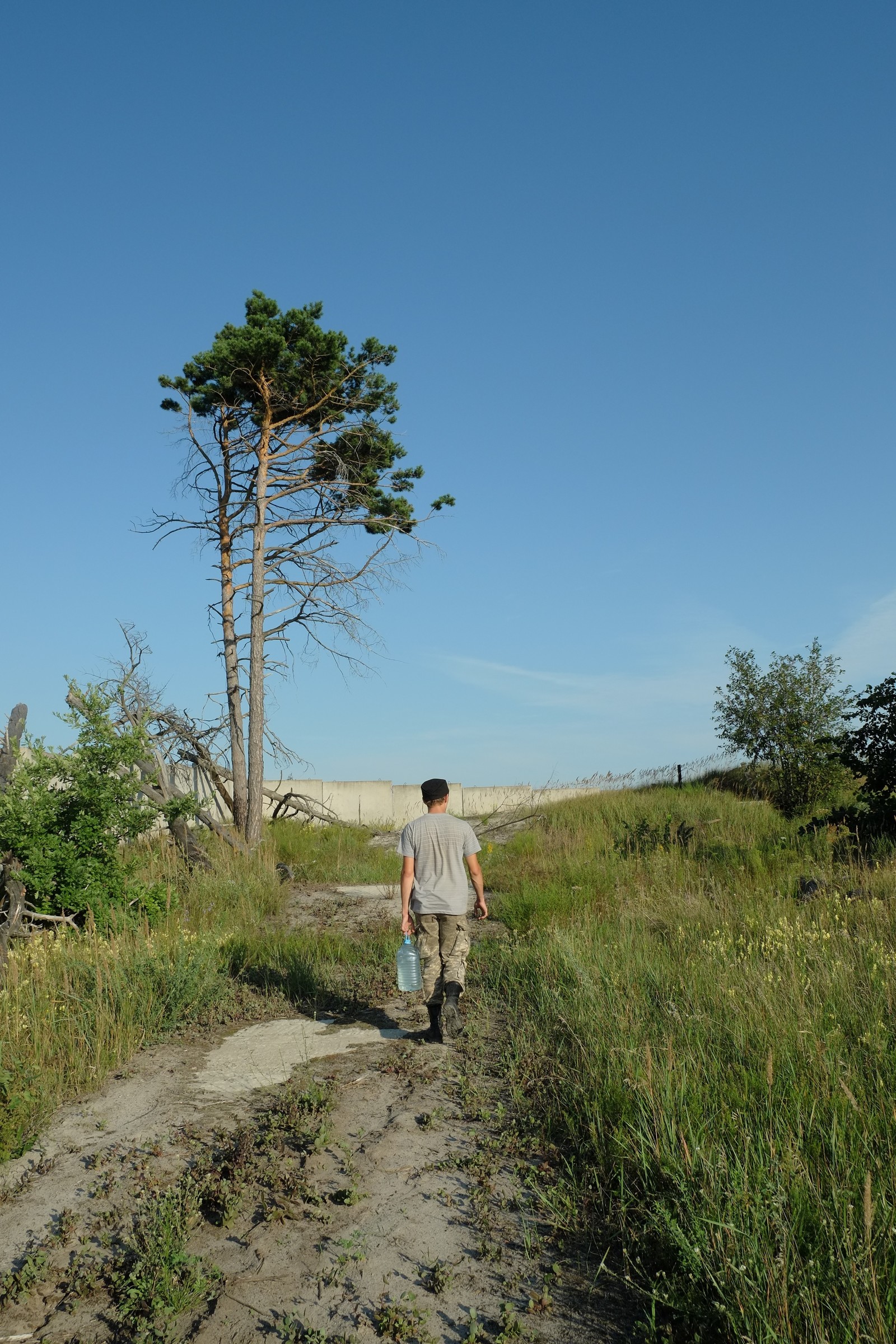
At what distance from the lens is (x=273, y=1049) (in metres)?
6.57

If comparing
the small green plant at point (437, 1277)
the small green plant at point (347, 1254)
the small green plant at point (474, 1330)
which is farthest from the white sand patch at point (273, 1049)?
the small green plant at point (474, 1330)

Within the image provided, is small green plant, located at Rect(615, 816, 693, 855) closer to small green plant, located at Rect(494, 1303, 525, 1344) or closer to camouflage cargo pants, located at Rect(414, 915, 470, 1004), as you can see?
camouflage cargo pants, located at Rect(414, 915, 470, 1004)

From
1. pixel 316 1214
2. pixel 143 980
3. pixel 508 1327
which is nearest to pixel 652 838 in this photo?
pixel 143 980

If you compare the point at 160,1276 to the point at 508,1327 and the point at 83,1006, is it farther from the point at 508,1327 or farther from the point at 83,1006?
the point at 83,1006

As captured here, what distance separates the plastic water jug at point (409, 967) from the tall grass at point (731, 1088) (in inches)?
32.6

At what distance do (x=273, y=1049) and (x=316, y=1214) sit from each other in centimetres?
274

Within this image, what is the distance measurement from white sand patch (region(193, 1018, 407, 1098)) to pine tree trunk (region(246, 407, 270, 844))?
38.6 feet

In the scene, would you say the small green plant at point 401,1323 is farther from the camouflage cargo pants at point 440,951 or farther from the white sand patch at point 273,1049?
the camouflage cargo pants at point 440,951

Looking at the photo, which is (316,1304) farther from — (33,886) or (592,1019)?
(33,886)

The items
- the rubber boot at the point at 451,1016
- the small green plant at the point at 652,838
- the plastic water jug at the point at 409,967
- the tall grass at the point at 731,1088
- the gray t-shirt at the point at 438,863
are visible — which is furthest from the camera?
the small green plant at the point at 652,838

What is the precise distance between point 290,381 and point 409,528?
4.31 m

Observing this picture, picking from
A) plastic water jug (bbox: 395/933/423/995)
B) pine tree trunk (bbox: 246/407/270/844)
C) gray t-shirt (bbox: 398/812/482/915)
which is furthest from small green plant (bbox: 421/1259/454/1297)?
pine tree trunk (bbox: 246/407/270/844)

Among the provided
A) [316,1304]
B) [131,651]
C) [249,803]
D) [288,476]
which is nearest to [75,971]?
[316,1304]

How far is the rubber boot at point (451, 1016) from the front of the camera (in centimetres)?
668
